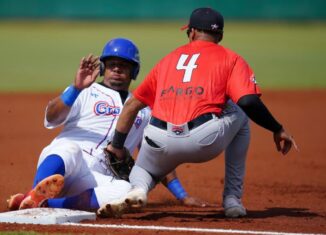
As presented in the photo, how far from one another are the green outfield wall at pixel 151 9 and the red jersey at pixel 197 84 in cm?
2337

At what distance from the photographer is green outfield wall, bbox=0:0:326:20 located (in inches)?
1147

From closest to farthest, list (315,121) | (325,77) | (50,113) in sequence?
1. (50,113)
2. (315,121)
3. (325,77)

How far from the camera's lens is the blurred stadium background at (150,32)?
19703mm

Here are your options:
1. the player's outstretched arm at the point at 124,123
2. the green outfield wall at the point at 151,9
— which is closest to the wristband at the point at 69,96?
the player's outstretched arm at the point at 124,123

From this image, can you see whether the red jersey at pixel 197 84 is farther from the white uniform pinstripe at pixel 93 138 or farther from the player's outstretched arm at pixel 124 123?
the white uniform pinstripe at pixel 93 138

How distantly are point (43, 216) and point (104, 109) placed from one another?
1250mm

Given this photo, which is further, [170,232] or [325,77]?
[325,77]

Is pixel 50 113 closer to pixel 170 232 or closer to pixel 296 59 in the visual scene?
pixel 170 232

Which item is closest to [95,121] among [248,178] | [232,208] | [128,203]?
[128,203]

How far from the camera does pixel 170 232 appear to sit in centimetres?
511

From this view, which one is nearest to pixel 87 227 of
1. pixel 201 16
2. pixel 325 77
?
pixel 201 16

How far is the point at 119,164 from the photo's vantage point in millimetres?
6129

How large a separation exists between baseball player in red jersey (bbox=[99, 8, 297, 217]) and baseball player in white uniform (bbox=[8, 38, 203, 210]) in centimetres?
40

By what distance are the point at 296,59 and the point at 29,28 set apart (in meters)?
11.7
